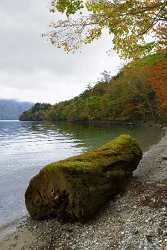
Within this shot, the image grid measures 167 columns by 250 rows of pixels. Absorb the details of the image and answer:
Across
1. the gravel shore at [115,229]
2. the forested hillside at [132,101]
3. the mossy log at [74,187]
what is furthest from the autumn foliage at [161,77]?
the gravel shore at [115,229]

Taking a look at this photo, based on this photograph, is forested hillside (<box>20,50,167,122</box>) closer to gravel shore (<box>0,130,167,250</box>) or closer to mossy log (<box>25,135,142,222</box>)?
mossy log (<box>25,135,142,222</box>)

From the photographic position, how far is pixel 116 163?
1780 cm

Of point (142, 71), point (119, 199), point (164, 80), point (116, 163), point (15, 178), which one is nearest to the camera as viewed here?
point (119, 199)

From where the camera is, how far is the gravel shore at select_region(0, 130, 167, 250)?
11617 mm

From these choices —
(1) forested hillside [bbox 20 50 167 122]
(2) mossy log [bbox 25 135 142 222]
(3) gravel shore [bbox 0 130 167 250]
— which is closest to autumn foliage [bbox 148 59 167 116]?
(1) forested hillside [bbox 20 50 167 122]

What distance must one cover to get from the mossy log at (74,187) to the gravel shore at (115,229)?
0.44m

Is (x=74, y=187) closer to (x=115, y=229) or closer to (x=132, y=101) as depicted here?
(x=115, y=229)

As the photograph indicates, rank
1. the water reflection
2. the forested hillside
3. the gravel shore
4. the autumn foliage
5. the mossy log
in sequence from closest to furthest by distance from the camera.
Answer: the gravel shore, the mossy log, the water reflection, the autumn foliage, the forested hillside

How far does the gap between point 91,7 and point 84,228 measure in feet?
30.4

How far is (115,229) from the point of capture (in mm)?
12867

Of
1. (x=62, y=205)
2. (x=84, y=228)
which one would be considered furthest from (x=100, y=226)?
(x=62, y=205)

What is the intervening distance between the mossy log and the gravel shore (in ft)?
1.45

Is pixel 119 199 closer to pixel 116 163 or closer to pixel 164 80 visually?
pixel 116 163

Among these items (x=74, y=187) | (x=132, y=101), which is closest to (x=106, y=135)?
(x=132, y=101)
